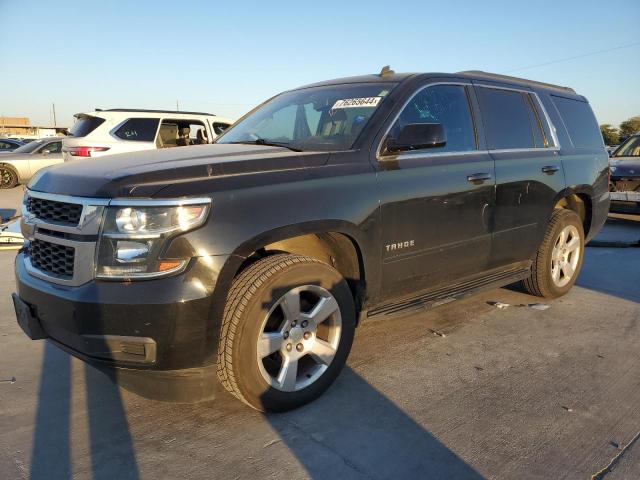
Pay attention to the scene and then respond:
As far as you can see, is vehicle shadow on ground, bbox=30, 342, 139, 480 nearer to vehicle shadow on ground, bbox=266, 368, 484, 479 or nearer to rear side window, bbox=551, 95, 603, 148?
vehicle shadow on ground, bbox=266, 368, 484, 479

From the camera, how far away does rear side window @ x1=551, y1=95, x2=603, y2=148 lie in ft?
16.4

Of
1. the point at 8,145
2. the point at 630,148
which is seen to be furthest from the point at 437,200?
the point at 8,145

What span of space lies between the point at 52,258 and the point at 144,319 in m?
0.68

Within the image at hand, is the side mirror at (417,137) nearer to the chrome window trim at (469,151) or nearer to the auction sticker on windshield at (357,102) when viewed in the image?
the chrome window trim at (469,151)

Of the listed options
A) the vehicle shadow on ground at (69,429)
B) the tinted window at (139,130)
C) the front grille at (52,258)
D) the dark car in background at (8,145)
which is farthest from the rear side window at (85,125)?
the dark car in background at (8,145)

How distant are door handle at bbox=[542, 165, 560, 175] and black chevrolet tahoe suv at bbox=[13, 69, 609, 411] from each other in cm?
3

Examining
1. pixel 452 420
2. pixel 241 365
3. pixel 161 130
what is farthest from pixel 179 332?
pixel 161 130

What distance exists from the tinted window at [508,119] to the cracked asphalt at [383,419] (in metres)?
1.58

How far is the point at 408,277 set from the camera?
3.42 meters

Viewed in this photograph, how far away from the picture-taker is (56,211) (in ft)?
8.66

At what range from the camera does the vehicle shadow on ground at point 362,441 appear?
237 centimetres

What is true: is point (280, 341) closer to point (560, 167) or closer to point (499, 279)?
point (499, 279)

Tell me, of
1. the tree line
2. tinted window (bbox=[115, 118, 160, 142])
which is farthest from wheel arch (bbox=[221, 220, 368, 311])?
the tree line

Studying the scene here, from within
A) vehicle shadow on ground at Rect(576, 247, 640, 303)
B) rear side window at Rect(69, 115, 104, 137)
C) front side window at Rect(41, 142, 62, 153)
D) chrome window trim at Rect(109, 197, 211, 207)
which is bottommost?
vehicle shadow on ground at Rect(576, 247, 640, 303)
